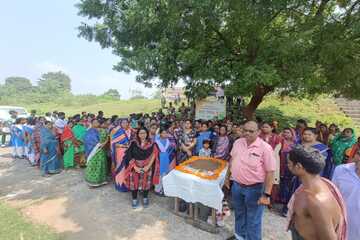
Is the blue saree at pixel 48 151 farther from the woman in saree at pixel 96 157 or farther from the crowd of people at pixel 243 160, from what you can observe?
the woman in saree at pixel 96 157

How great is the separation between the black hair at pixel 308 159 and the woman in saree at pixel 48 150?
6.70 metres

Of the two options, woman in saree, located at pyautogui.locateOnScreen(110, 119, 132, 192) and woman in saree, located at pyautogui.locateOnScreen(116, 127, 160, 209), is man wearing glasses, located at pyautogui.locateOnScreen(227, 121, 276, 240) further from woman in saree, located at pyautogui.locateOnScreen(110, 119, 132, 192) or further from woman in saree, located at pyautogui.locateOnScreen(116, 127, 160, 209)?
woman in saree, located at pyautogui.locateOnScreen(110, 119, 132, 192)

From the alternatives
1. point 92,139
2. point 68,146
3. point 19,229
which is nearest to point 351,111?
point 92,139

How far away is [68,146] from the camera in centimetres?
736

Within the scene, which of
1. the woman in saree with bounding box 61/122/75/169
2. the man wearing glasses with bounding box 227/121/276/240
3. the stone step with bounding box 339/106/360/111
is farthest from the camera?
the stone step with bounding box 339/106/360/111

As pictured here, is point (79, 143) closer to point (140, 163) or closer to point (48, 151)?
point (48, 151)

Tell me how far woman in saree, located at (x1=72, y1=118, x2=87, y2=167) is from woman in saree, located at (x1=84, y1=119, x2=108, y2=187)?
988 millimetres

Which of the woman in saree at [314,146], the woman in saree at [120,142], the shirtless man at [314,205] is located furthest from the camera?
the woman in saree at [120,142]

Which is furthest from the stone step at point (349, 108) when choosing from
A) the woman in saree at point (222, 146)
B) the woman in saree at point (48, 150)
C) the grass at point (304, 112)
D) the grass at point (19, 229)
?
the grass at point (19, 229)

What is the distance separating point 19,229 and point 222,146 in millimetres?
3785

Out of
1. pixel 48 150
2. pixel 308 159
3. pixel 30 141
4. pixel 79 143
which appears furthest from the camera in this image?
pixel 30 141

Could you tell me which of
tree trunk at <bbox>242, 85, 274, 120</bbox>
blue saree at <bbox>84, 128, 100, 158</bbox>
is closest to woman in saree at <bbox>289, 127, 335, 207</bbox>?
tree trunk at <bbox>242, 85, 274, 120</bbox>

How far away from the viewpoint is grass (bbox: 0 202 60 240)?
3.93 m

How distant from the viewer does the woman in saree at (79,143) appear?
24.3 ft
